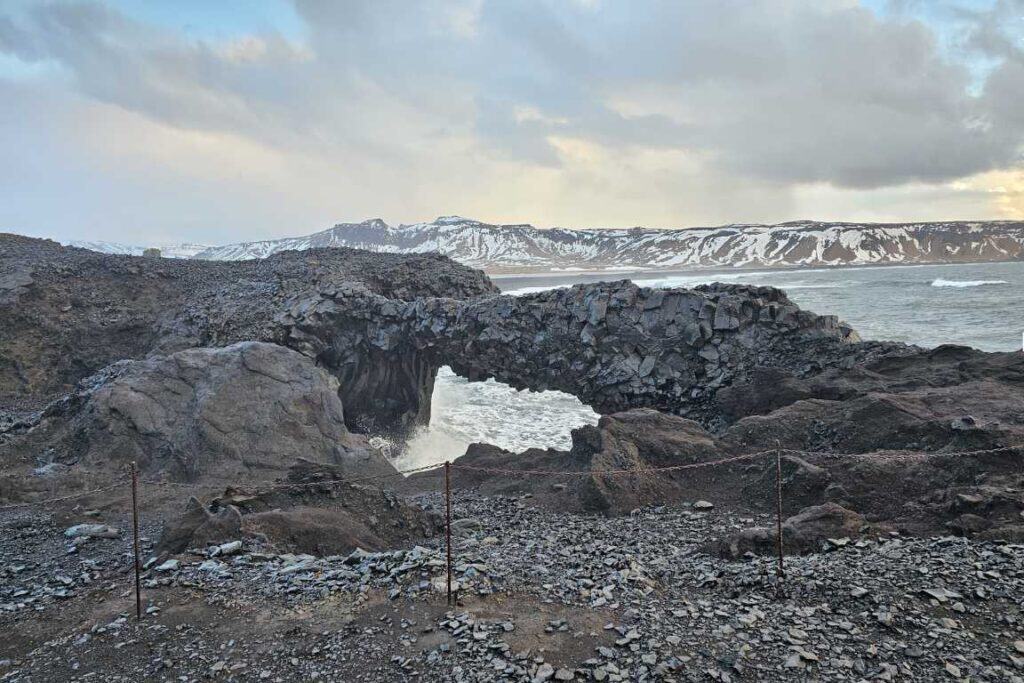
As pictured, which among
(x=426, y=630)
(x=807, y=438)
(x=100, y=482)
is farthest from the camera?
(x=100, y=482)

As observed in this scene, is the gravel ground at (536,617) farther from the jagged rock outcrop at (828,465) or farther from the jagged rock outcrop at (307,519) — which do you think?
the jagged rock outcrop at (828,465)

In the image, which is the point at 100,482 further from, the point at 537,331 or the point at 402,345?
the point at 537,331

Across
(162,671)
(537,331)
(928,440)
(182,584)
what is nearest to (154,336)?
(537,331)

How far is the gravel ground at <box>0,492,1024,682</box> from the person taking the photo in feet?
19.1

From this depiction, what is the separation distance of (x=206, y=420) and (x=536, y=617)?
13538 millimetres

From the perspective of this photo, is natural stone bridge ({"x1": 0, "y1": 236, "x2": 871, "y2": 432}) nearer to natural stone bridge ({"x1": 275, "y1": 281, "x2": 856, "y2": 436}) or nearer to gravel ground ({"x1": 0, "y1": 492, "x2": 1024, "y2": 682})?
natural stone bridge ({"x1": 275, "y1": 281, "x2": 856, "y2": 436})

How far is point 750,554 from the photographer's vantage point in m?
8.38

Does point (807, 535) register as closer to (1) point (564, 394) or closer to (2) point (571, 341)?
(2) point (571, 341)

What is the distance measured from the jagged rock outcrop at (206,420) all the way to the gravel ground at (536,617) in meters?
7.25

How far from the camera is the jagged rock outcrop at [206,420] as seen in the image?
15867 mm

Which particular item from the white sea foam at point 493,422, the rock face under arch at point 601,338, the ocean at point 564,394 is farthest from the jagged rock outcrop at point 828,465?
the ocean at point 564,394

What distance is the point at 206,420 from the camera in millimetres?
16641

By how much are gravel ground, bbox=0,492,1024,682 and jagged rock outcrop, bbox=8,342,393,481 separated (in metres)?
7.25

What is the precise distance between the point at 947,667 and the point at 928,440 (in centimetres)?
715
